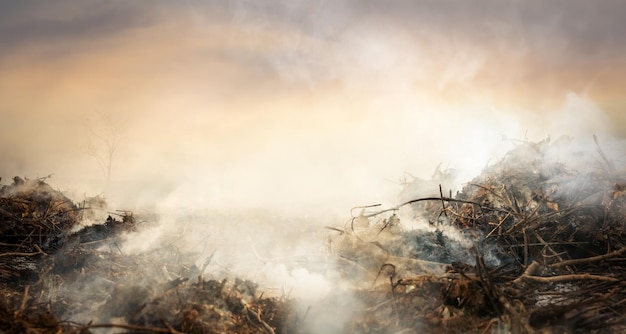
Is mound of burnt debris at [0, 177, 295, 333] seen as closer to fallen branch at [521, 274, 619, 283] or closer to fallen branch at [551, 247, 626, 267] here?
fallen branch at [521, 274, 619, 283]

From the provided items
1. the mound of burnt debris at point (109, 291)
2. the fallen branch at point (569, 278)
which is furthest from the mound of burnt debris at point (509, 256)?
the mound of burnt debris at point (109, 291)

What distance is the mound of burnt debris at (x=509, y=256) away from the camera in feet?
13.8

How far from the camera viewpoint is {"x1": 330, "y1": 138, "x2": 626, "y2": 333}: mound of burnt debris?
4211 mm

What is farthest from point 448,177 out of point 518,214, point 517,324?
point 517,324

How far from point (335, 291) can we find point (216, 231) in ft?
14.8

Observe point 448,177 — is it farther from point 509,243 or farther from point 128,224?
point 128,224

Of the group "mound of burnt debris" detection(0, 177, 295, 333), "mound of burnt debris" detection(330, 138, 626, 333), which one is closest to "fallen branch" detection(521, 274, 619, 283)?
"mound of burnt debris" detection(330, 138, 626, 333)

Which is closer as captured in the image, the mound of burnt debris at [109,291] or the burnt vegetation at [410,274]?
the mound of burnt debris at [109,291]

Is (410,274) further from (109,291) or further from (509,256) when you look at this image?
(109,291)

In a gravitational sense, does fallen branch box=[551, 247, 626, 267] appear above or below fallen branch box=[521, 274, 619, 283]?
above

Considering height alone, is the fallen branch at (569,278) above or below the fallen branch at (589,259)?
below

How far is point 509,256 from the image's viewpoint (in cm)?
645

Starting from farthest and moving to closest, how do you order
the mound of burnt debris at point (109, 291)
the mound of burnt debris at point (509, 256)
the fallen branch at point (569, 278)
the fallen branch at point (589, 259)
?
1. the fallen branch at point (589, 259)
2. the fallen branch at point (569, 278)
3. the mound of burnt debris at point (509, 256)
4. the mound of burnt debris at point (109, 291)

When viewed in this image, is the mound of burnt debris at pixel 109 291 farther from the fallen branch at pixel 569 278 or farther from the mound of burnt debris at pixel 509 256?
the fallen branch at pixel 569 278
